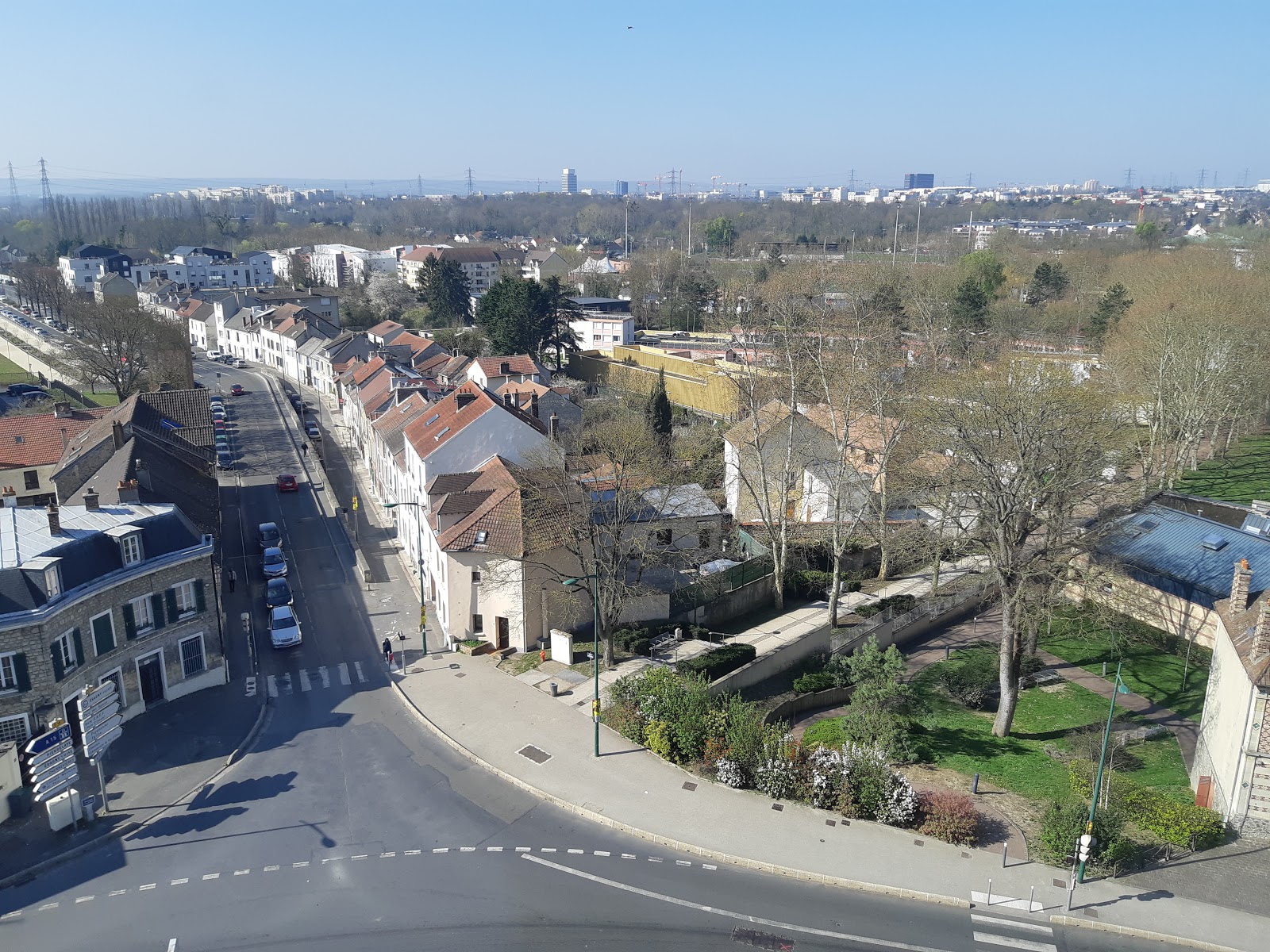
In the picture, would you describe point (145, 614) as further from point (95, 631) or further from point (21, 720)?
point (21, 720)

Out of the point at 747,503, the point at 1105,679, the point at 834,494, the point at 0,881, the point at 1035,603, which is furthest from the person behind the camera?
the point at 747,503

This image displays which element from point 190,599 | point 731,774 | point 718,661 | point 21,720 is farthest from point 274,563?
point 731,774

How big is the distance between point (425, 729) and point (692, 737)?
8.64 meters

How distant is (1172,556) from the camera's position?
1369 inches

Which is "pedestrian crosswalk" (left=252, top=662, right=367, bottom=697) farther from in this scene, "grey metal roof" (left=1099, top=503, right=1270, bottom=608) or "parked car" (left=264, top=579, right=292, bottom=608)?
"grey metal roof" (left=1099, top=503, right=1270, bottom=608)

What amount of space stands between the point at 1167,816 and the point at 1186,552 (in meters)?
15.6

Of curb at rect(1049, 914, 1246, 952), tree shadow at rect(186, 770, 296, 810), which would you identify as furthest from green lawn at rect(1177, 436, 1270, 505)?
tree shadow at rect(186, 770, 296, 810)

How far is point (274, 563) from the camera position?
139 ft

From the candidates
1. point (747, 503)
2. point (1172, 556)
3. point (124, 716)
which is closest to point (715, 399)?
point (747, 503)

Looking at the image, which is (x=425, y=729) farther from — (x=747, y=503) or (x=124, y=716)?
(x=747, y=503)

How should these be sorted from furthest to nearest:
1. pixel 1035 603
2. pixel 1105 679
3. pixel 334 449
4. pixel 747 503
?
pixel 334 449 < pixel 747 503 < pixel 1105 679 < pixel 1035 603

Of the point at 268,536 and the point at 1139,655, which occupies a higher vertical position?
the point at 268,536

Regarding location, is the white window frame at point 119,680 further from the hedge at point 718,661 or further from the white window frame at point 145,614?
the hedge at point 718,661

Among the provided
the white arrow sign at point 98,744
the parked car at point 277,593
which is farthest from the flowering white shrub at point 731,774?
the parked car at point 277,593
